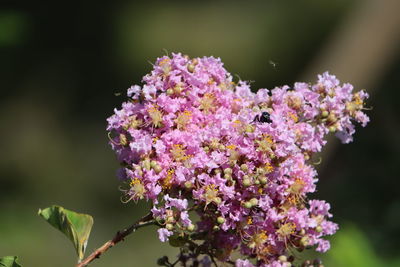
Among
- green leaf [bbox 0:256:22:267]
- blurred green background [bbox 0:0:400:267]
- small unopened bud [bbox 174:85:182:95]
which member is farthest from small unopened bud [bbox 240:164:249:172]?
blurred green background [bbox 0:0:400:267]

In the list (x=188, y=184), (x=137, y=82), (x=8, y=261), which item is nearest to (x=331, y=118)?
(x=188, y=184)

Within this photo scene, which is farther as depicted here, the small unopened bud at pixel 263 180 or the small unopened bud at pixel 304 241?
the small unopened bud at pixel 304 241

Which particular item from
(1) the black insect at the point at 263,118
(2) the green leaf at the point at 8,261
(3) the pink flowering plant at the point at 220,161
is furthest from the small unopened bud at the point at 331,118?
(2) the green leaf at the point at 8,261

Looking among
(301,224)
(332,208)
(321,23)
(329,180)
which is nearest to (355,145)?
(329,180)

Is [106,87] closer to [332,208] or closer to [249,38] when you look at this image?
[249,38]

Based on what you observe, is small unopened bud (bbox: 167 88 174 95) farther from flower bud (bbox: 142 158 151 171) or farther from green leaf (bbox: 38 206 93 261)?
green leaf (bbox: 38 206 93 261)

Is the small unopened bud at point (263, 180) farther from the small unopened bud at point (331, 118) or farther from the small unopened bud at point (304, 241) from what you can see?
the small unopened bud at point (331, 118)

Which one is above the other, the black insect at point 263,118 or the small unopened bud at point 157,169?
the black insect at point 263,118
